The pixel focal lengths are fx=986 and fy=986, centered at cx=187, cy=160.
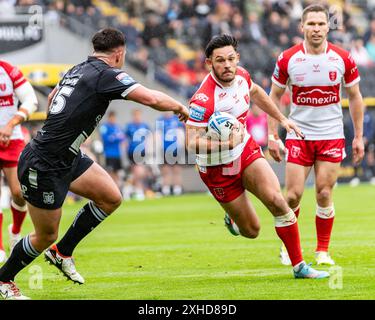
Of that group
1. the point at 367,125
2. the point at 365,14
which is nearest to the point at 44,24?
the point at 367,125

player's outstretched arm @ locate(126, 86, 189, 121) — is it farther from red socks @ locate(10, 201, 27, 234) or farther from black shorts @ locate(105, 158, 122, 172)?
black shorts @ locate(105, 158, 122, 172)

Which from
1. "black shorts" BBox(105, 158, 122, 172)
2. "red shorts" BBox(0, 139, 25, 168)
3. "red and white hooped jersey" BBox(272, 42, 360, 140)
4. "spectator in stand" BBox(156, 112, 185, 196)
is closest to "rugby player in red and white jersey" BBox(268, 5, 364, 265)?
"red and white hooped jersey" BBox(272, 42, 360, 140)

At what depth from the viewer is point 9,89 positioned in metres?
12.5

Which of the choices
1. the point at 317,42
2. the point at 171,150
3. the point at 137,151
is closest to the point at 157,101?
the point at 317,42

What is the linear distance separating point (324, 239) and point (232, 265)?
106cm

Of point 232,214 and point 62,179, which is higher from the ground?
point 62,179

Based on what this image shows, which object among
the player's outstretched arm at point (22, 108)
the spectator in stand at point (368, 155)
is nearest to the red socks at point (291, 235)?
the player's outstretched arm at point (22, 108)

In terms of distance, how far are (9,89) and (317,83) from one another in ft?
13.3

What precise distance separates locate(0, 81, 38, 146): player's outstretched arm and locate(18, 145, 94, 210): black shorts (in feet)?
7.21

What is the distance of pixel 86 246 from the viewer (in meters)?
14.1

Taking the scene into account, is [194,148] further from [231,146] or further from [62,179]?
[62,179]

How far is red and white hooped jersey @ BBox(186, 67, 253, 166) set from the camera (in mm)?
9484

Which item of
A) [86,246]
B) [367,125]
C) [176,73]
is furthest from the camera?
[176,73]

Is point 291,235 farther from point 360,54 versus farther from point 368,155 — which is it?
point 360,54
